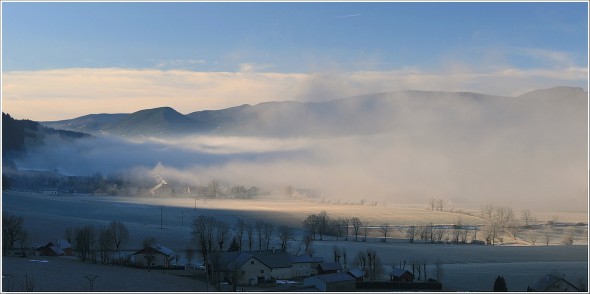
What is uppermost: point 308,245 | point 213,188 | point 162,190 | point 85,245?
point 213,188

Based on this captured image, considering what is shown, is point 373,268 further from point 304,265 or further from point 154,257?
point 154,257

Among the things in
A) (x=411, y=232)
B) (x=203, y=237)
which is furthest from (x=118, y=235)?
(x=411, y=232)

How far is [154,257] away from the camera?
2923 centimetres

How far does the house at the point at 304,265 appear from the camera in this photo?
Result: 27548 millimetres

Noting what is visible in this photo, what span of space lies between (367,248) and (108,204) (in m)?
28.4

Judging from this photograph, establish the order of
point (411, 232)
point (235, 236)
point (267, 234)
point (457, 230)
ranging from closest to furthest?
1. point (267, 234)
2. point (235, 236)
3. point (411, 232)
4. point (457, 230)

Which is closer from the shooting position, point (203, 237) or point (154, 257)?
point (154, 257)

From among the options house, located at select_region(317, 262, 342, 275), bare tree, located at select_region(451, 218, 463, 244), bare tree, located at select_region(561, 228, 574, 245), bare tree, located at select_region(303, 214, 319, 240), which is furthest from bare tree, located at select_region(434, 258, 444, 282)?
bare tree, located at select_region(561, 228, 574, 245)

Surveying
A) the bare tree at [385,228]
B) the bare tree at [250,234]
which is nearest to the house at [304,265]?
the bare tree at [250,234]

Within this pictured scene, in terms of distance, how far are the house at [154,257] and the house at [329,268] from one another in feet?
19.2

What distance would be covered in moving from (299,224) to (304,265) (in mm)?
18754

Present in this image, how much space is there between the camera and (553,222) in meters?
46.3

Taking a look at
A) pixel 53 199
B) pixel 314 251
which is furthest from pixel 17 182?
pixel 314 251

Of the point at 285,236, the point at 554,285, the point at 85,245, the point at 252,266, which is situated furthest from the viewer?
the point at 285,236
